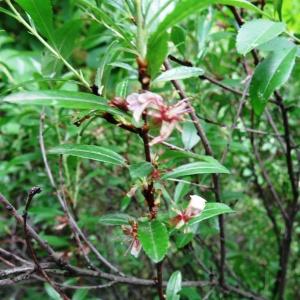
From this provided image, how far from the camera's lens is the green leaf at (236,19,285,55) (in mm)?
571

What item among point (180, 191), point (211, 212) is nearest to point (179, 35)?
point (180, 191)

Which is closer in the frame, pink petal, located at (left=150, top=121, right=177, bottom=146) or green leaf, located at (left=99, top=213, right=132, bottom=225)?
pink petal, located at (left=150, top=121, right=177, bottom=146)

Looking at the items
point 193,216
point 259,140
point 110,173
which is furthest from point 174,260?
point 193,216

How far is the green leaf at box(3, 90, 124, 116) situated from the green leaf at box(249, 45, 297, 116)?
241 millimetres

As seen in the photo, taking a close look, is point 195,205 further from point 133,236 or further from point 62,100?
point 62,100

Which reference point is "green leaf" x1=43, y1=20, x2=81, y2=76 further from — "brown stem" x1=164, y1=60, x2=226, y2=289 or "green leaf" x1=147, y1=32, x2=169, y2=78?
"green leaf" x1=147, y1=32, x2=169, y2=78

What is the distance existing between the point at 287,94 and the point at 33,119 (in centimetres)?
88

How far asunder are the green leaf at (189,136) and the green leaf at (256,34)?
0.88 ft

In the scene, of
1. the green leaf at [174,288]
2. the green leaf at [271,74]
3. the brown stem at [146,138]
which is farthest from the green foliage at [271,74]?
the green leaf at [174,288]

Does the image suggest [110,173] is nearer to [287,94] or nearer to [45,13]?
[287,94]

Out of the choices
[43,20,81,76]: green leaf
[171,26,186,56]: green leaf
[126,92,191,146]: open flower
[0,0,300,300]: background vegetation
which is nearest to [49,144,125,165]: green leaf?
[0,0,300,300]: background vegetation

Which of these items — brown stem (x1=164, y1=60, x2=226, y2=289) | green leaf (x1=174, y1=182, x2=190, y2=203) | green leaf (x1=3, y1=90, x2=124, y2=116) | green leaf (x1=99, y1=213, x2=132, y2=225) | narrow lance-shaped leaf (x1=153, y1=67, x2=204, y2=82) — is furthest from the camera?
green leaf (x1=174, y1=182, x2=190, y2=203)

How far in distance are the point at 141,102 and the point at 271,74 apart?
251mm

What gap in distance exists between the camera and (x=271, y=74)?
2.08 ft
